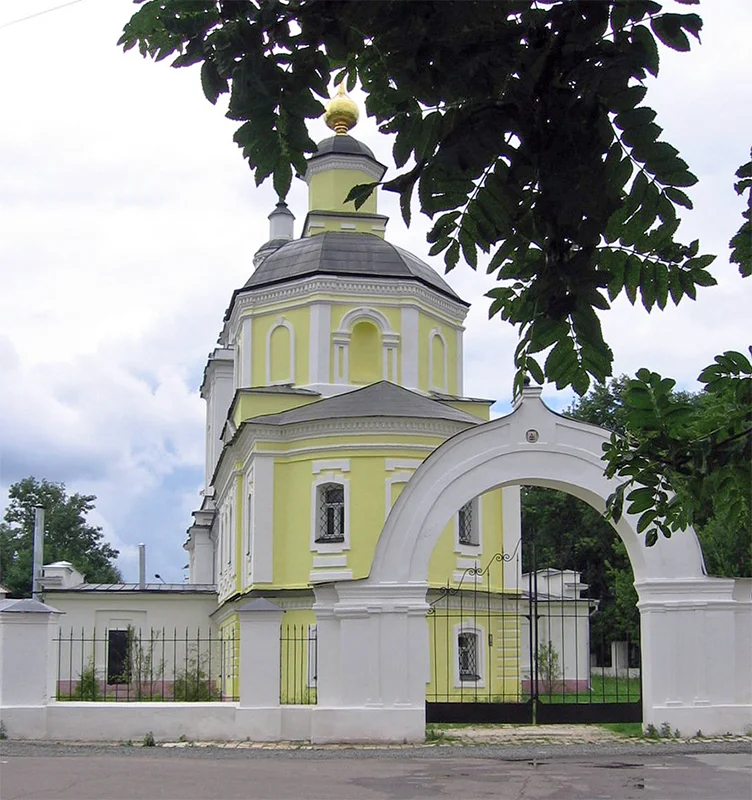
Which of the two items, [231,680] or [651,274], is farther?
[231,680]

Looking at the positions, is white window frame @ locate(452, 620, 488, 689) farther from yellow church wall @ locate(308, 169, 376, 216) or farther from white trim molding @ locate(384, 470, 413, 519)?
yellow church wall @ locate(308, 169, 376, 216)

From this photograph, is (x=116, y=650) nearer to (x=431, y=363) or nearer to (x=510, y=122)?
(x=431, y=363)

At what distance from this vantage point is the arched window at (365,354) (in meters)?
25.7

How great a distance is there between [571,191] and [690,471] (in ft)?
5.26

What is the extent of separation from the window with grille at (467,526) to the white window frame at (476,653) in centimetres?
180

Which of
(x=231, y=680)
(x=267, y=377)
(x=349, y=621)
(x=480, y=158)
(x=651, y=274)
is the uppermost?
(x=267, y=377)

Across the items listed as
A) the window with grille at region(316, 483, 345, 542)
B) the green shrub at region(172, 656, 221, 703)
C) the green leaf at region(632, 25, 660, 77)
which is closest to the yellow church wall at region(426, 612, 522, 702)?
the window with grille at region(316, 483, 345, 542)

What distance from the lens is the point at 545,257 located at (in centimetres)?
289

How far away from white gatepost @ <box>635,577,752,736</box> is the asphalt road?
0.94 metres

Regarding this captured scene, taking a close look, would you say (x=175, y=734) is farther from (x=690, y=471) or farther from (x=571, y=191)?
(x=571, y=191)

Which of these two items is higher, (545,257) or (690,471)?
(545,257)

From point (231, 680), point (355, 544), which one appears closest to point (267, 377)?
point (355, 544)

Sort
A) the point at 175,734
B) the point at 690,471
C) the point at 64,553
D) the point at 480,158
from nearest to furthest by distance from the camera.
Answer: the point at 480,158 < the point at 690,471 < the point at 175,734 < the point at 64,553

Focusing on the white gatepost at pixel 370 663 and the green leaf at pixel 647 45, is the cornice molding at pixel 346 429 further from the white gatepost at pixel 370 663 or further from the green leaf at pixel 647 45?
the green leaf at pixel 647 45
